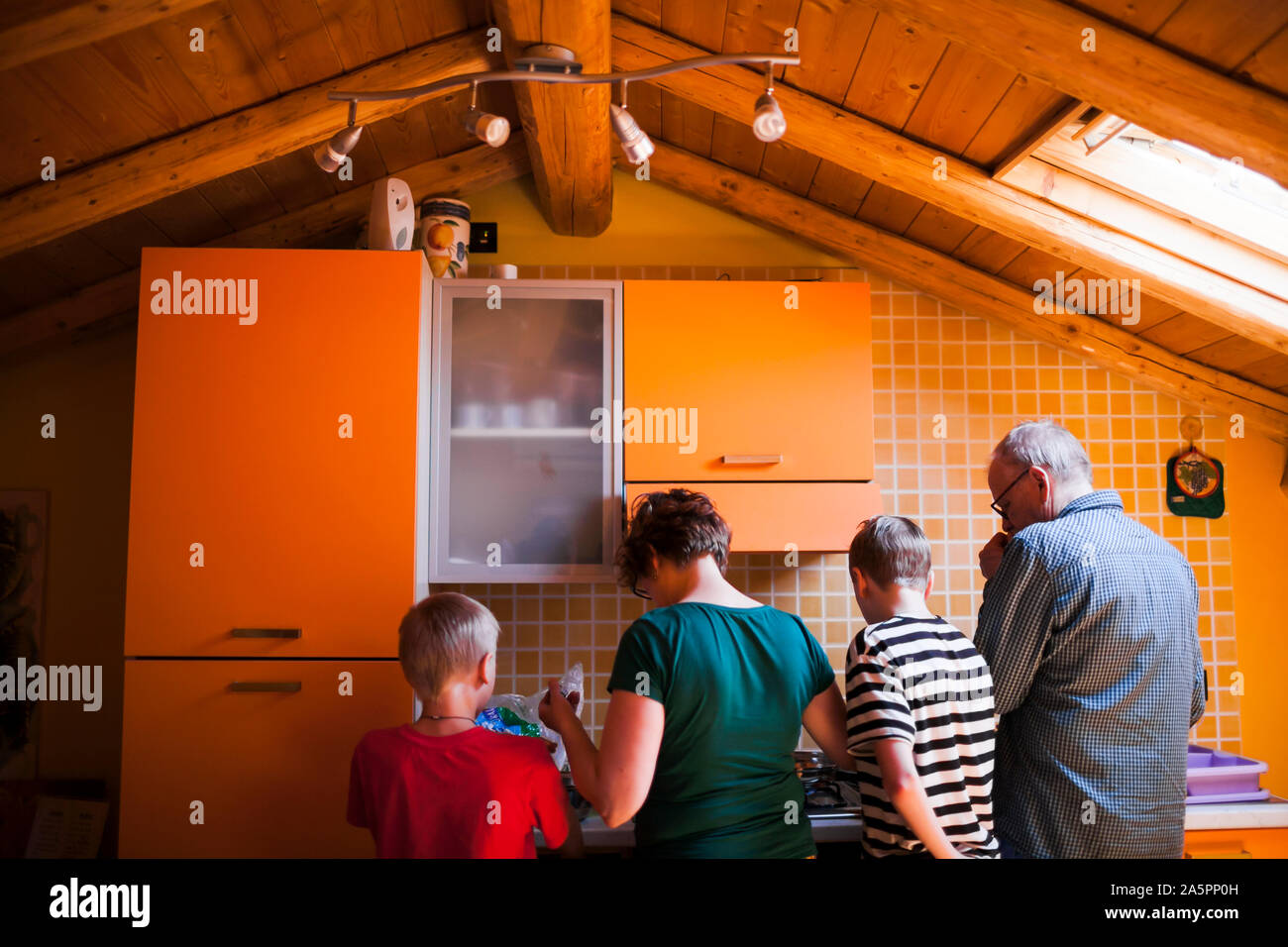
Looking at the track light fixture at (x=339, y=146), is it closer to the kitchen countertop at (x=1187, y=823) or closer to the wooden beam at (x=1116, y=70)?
the wooden beam at (x=1116, y=70)

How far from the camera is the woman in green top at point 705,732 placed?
141 cm

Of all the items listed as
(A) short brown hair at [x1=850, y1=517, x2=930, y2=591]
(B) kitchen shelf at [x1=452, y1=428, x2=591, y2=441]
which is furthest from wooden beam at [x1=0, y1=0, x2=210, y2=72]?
(A) short brown hair at [x1=850, y1=517, x2=930, y2=591]

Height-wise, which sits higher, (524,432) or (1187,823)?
(524,432)

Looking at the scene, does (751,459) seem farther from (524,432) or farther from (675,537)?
(675,537)

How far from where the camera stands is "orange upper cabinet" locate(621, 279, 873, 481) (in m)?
2.49

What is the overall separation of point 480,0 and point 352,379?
37.5 inches

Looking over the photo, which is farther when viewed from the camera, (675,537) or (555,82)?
(555,82)

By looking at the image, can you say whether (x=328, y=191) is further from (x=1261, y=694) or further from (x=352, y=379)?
(x=1261, y=694)

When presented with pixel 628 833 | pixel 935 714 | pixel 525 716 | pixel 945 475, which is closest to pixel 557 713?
pixel 628 833

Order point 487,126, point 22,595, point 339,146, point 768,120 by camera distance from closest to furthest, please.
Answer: point 768,120
point 487,126
point 339,146
point 22,595

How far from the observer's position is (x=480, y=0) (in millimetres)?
2127

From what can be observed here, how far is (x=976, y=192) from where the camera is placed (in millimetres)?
2277

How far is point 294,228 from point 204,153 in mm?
544

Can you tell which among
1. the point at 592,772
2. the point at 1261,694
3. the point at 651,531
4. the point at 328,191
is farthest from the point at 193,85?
→ the point at 1261,694
